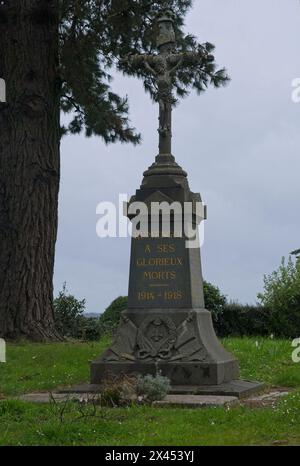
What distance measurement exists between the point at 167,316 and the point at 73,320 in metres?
8.28

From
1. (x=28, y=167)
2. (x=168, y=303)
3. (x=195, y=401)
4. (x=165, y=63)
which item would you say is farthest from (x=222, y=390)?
(x=28, y=167)

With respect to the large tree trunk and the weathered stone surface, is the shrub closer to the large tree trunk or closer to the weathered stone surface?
the large tree trunk

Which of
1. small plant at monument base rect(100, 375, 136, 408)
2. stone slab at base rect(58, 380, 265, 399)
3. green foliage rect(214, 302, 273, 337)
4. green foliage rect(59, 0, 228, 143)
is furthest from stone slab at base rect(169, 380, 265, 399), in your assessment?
green foliage rect(214, 302, 273, 337)

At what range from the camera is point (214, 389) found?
905 cm

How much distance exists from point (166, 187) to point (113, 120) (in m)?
6.59

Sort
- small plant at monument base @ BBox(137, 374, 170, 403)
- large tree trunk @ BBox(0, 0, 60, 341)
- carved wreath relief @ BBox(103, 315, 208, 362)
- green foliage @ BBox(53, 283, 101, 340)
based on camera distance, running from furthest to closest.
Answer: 1. green foliage @ BBox(53, 283, 101, 340)
2. large tree trunk @ BBox(0, 0, 60, 341)
3. carved wreath relief @ BBox(103, 315, 208, 362)
4. small plant at monument base @ BBox(137, 374, 170, 403)

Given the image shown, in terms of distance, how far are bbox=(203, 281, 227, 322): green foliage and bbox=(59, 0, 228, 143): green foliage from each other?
4.21m

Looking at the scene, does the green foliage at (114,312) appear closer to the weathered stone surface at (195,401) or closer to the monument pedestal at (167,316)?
the monument pedestal at (167,316)

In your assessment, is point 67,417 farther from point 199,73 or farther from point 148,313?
point 199,73

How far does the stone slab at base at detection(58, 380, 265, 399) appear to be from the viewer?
351 inches

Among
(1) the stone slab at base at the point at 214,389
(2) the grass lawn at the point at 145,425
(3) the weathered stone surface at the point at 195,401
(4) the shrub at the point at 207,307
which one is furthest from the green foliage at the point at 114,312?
(3) the weathered stone surface at the point at 195,401

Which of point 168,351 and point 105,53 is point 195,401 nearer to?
point 168,351

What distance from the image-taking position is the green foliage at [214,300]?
1833 cm

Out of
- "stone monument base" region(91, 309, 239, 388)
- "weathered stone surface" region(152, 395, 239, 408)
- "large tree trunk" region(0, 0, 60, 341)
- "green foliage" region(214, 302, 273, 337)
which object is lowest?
"weathered stone surface" region(152, 395, 239, 408)
